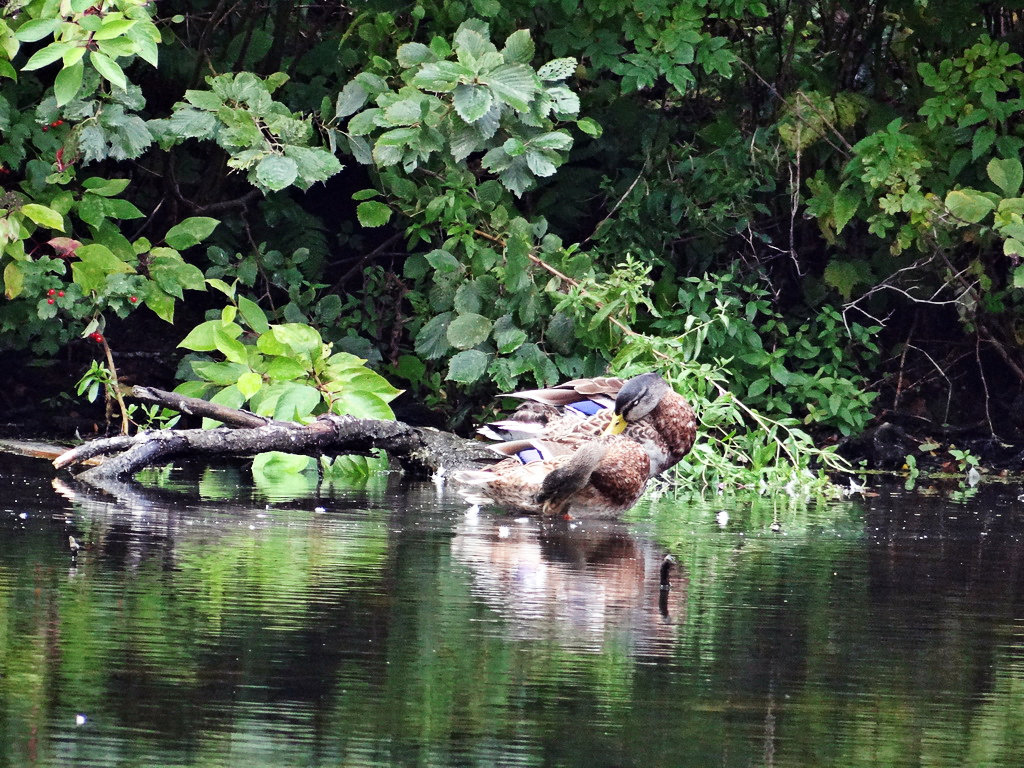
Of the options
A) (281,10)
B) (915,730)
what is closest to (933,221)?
(281,10)

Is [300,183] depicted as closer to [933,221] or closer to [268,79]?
[268,79]

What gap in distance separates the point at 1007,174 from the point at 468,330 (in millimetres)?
2857

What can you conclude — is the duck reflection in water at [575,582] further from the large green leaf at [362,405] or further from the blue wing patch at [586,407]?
the large green leaf at [362,405]

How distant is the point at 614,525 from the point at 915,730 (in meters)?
3.02

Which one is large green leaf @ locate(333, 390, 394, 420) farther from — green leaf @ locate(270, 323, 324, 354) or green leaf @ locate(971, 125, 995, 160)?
green leaf @ locate(971, 125, 995, 160)

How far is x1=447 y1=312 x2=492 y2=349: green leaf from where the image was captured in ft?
27.9

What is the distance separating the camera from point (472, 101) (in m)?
7.84

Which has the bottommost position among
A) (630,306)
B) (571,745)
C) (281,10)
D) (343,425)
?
(571,745)

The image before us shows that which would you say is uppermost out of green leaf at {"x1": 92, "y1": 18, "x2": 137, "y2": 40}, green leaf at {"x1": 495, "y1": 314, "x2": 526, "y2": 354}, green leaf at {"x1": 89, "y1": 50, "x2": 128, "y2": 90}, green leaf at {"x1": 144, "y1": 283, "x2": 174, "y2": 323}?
green leaf at {"x1": 92, "y1": 18, "x2": 137, "y2": 40}

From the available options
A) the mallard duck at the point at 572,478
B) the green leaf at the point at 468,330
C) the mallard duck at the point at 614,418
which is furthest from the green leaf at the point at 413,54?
the mallard duck at the point at 572,478

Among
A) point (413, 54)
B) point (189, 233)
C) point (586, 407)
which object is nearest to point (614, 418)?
point (586, 407)

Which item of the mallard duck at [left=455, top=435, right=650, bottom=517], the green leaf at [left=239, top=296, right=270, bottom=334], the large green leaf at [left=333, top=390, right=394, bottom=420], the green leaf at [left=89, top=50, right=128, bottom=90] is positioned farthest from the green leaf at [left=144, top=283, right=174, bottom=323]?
the mallard duck at [left=455, top=435, right=650, bottom=517]

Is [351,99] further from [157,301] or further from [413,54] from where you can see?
[157,301]

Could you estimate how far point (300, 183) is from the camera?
8.36 metres
